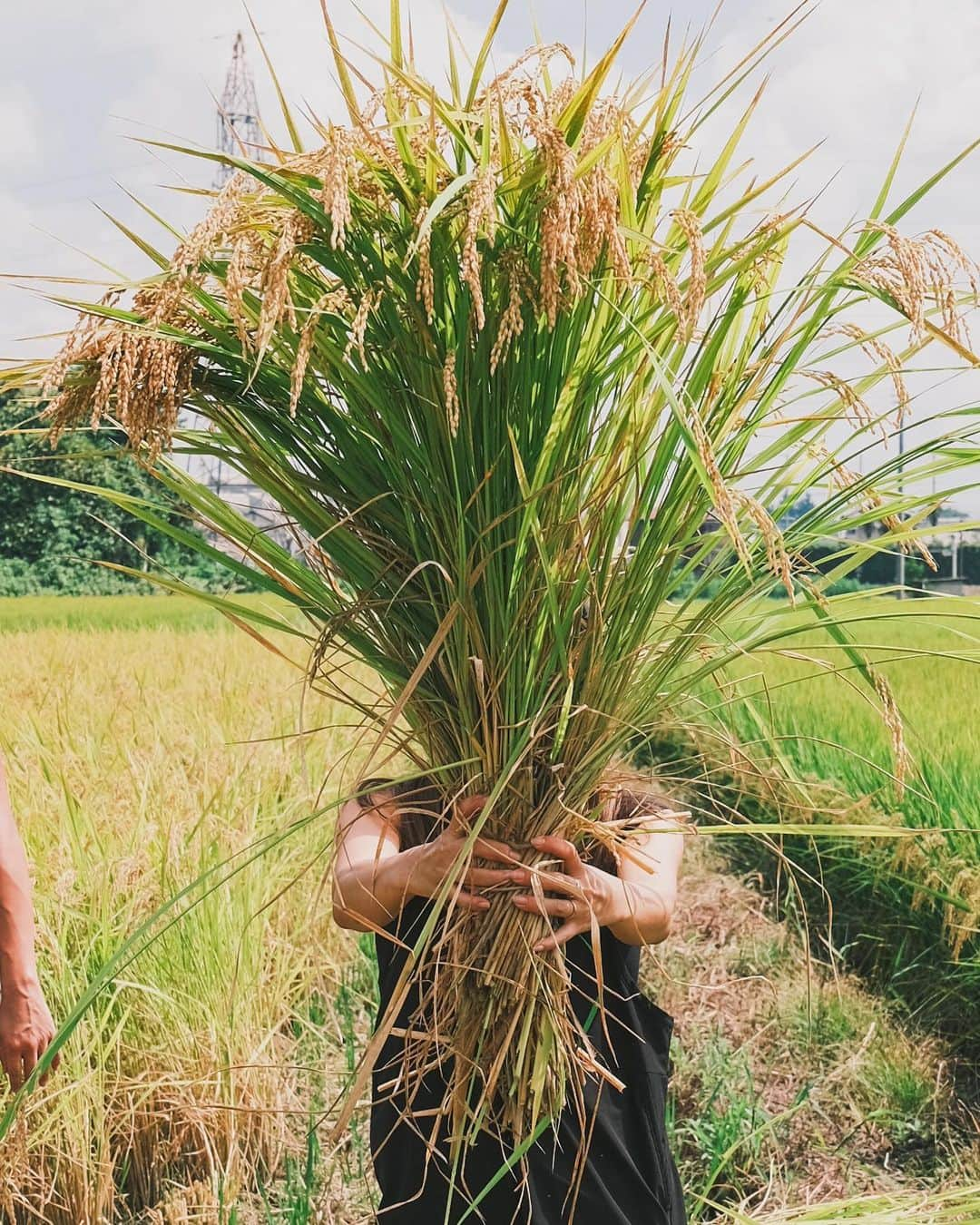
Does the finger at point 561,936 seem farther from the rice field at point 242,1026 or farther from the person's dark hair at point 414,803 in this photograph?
the rice field at point 242,1026

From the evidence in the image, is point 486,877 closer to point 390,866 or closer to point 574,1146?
point 390,866

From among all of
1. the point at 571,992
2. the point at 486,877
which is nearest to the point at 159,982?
the point at 571,992

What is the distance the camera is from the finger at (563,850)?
3.97 feet

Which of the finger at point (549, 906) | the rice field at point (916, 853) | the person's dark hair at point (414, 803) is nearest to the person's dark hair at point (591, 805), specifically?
the person's dark hair at point (414, 803)

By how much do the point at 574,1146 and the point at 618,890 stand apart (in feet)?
1.22

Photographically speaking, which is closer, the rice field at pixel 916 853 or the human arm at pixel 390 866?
the human arm at pixel 390 866

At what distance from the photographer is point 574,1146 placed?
4.46 feet

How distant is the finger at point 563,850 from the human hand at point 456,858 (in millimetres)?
34

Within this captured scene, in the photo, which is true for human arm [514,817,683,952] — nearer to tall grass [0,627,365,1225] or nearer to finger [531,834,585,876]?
finger [531,834,585,876]

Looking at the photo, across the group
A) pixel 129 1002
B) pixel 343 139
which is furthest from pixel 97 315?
pixel 129 1002

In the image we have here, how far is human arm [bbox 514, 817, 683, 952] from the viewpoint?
3.96 ft

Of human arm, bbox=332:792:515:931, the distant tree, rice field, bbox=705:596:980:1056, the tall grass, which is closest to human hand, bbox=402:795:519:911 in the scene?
human arm, bbox=332:792:515:931

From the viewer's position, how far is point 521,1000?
1210 millimetres

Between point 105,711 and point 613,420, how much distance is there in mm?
2826
